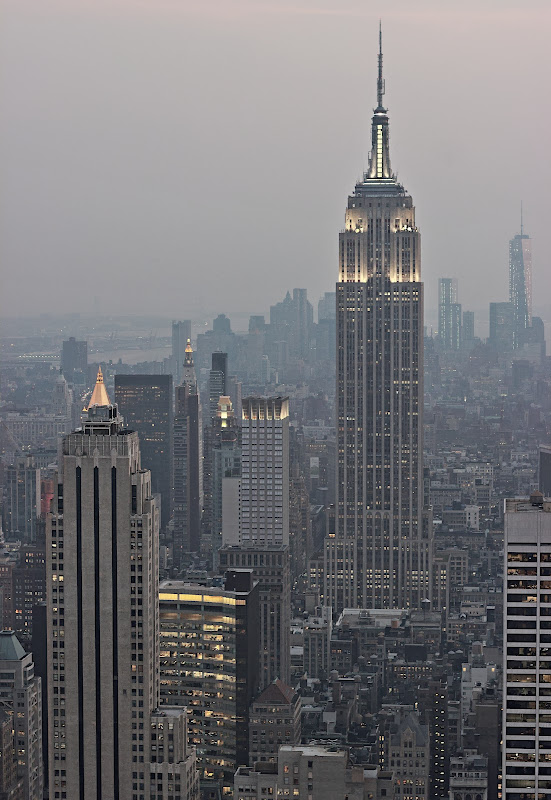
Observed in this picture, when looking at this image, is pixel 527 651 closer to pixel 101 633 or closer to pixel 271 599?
pixel 101 633

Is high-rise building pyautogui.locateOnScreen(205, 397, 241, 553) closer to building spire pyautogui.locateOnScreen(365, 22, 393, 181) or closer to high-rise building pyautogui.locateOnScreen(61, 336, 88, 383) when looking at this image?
building spire pyautogui.locateOnScreen(365, 22, 393, 181)

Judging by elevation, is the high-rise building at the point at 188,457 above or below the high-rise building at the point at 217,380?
below

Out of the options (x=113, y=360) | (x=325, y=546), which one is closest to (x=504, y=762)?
(x=113, y=360)

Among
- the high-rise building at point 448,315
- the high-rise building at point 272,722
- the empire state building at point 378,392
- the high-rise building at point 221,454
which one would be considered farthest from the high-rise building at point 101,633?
the empire state building at point 378,392

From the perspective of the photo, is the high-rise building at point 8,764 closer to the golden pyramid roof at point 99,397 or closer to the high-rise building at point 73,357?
the high-rise building at point 73,357

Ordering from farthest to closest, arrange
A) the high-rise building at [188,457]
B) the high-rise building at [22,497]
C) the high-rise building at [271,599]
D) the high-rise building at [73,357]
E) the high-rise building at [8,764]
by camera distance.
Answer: the high-rise building at [188,457] → the high-rise building at [271,599] → the high-rise building at [22,497] → the high-rise building at [73,357] → the high-rise building at [8,764]

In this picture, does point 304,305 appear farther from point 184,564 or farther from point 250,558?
point 184,564

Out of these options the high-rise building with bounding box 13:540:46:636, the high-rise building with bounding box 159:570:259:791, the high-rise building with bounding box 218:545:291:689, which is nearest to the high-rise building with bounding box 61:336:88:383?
the high-rise building with bounding box 13:540:46:636
